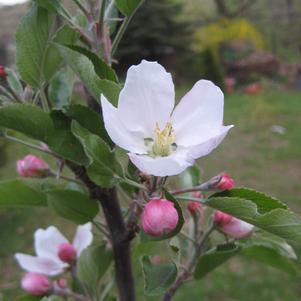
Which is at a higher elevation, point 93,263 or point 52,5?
point 52,5

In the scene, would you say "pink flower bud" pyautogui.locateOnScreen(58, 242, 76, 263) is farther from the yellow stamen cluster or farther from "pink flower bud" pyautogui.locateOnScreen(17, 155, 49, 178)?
the yellow stamen cluster

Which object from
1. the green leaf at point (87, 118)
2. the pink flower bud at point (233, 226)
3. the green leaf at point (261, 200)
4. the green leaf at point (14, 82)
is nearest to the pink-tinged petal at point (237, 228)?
the pink flower bud at point (233, 226)

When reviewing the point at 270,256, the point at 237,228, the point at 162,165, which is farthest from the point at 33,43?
the point at 270,256

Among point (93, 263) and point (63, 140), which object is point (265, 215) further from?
point (93, 263)

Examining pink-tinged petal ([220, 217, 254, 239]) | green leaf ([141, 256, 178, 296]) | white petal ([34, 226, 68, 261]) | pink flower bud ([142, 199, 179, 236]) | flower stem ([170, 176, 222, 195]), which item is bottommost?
white petal ([34, 226, 68, 261])

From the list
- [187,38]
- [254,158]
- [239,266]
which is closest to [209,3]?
[187,38]

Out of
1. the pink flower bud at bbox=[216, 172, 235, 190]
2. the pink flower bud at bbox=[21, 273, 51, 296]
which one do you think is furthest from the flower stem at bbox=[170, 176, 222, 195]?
the pink flower bud at bbox=[21, 273, 51, 296]

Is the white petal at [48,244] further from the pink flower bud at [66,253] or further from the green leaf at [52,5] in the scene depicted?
the green leaf at [52,5]
